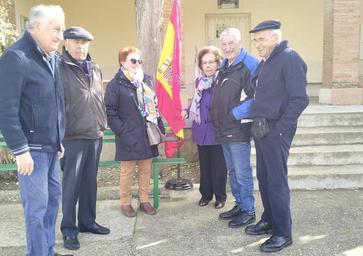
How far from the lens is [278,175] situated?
3912mm

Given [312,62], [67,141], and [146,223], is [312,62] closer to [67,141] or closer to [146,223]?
[146,223]

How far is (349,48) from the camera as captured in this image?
858cm

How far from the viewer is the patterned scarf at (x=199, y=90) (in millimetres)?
4867

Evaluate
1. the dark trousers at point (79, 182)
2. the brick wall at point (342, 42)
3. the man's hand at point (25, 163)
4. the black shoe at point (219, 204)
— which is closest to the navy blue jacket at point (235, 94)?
the black shoe at point (219, 204)

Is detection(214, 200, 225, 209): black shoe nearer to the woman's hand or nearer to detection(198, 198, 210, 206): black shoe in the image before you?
detection(198, 198, 210, 206): black shoe

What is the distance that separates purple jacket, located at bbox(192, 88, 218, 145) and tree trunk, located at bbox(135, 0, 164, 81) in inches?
55.4

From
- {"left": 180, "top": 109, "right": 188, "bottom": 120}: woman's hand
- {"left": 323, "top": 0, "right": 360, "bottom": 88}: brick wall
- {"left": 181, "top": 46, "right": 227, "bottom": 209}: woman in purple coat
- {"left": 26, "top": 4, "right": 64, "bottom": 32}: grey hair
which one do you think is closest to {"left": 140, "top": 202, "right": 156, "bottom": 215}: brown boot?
{"left": 181, "top": 46, "right": 227, "bottom": 209}: woman in purple coat

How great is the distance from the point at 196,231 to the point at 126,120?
1437mm

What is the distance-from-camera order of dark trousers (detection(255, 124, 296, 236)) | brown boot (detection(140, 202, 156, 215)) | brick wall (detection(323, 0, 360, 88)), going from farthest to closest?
brick wall (detection(323, 0, 360, 88)) < brown boot (detection(140, 202, 156, 215)) < dark trousers (detection(255, 124, 296, 236))

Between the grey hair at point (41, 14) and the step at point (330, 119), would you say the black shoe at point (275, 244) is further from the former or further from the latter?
the step at point (330, 119)

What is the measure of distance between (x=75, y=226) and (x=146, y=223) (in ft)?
2.87

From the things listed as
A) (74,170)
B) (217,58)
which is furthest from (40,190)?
(217,58)

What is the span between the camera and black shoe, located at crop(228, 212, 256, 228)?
14.9 feet

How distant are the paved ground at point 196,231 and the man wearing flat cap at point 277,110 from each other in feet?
Result: 1.16
